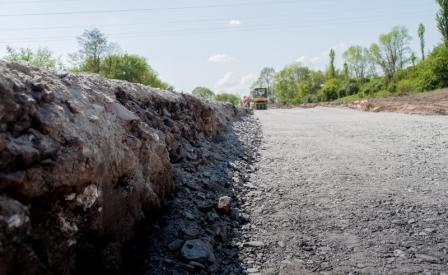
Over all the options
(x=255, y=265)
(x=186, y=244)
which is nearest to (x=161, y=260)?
(x=186, y=244)

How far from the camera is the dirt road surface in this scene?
127 inches

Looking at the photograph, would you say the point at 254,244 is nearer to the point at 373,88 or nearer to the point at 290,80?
the point at 373,88

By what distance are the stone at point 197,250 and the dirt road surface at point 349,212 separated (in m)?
0.34

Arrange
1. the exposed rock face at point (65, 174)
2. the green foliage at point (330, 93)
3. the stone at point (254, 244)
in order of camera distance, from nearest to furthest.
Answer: the exposed rock face at point (65, 174) < the stone at point (254, 244) < the green foliage at point (330, 93)

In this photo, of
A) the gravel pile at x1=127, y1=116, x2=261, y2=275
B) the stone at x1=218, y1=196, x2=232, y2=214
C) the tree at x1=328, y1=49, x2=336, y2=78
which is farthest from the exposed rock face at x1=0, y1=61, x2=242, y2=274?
the tree at x1=328, y1=49, x2=336, y2=78

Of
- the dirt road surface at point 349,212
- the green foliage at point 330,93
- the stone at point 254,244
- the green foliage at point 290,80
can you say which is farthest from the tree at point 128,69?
the stone at point 254,244

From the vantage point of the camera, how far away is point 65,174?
224 cm

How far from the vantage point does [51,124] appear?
7.75ft

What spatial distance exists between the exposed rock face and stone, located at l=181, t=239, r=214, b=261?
18.9 inches

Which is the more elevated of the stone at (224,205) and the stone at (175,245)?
the stone at (224,205)

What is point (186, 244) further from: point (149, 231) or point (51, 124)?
point (51, 124)

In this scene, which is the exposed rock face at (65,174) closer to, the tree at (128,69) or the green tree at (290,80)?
the tree at (128,69)

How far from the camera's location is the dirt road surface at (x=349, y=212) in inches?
127

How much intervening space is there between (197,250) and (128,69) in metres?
40.6
